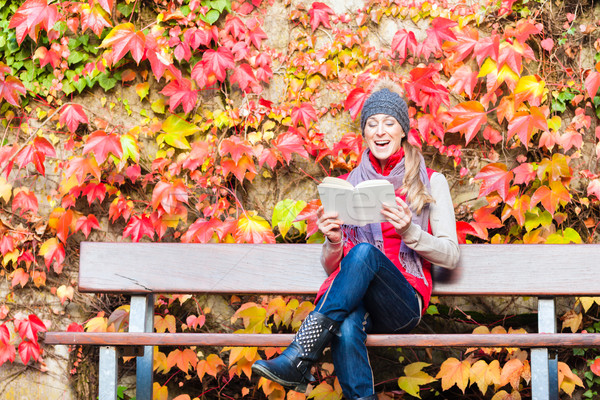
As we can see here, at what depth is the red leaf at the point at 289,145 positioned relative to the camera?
2.97 m

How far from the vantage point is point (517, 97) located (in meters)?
2.88

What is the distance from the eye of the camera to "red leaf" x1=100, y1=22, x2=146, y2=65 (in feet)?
9.49

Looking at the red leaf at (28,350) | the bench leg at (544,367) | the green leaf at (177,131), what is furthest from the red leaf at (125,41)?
the bench leg at (544,367)

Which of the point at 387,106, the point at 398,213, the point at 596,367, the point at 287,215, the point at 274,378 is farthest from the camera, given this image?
the point at 287,215

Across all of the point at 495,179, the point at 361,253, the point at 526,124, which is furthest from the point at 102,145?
the point at 526,124

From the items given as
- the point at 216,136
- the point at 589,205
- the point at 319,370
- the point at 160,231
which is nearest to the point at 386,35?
the point at 216,136

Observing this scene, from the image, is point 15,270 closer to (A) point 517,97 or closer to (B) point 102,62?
(B) point 102,62

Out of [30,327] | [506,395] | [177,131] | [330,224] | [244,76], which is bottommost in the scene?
[506,395]

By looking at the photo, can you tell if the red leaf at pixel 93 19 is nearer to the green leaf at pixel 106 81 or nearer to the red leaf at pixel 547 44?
the green leaf at pixel 106 81

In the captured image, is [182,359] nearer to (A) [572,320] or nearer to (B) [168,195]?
(B) [168,195]

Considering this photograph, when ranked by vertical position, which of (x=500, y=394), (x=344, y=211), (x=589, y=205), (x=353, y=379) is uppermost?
(x=344, y=211)

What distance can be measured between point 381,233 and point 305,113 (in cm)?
90

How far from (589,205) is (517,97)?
641mm

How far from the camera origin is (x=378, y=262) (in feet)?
6.91
